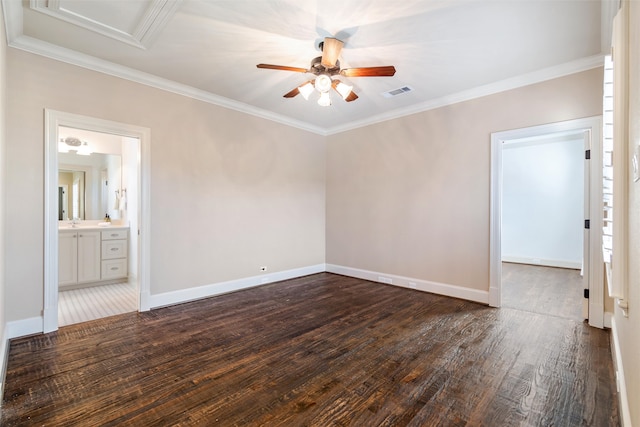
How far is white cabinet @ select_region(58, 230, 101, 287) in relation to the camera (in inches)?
174

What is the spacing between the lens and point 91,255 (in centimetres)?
466

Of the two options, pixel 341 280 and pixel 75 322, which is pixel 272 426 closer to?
pixel 75 322

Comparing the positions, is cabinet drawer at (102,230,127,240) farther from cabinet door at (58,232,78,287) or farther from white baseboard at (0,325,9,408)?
white baseboard at (0,325,9,408)

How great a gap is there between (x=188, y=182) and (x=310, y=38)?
2.39m

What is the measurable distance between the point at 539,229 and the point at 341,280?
15.9 ft

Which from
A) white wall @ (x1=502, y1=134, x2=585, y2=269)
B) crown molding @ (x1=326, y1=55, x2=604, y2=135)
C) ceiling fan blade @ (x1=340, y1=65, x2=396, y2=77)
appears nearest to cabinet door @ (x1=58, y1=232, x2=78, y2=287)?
ceiling fan blade @ (x1=340, y1=65, x2=396, y2=77)

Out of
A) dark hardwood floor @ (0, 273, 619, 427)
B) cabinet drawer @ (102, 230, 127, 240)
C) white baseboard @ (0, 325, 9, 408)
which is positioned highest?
cabinet drawer @ (102, 230, 127, 240)

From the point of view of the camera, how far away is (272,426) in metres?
1.68

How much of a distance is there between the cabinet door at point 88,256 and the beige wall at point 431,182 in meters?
3.94

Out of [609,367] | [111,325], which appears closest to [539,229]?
[609,367]

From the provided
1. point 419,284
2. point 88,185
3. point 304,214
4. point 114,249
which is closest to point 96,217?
point 88,185

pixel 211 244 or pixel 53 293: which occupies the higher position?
pixel 211 244

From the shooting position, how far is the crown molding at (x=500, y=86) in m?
3.13

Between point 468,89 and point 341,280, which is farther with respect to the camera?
point 341,280
